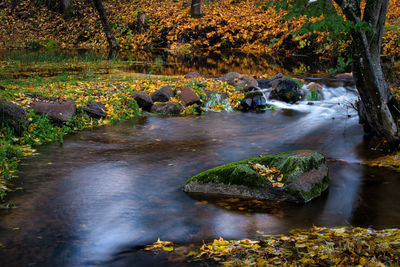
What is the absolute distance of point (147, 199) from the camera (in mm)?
6195

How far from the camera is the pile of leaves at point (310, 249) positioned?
12.2 ft

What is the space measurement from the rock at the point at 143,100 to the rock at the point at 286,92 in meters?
5.02

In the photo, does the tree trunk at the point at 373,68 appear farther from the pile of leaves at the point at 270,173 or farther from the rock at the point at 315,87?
the rock at the point at 315,87

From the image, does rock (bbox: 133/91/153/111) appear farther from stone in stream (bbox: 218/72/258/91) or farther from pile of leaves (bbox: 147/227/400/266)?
pile of leaves (bbox: 147/227/400/266)

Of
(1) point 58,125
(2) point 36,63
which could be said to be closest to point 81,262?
(1) point 58,125

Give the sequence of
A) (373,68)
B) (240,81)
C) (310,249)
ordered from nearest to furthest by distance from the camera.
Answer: (310,249) < (373,68) < (240,81)

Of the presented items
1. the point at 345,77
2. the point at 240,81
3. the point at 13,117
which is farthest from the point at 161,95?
the point at 345,77

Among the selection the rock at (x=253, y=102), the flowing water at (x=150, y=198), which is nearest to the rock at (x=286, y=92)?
the rock at (x=253, y=102)

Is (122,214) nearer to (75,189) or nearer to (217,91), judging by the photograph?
(75,189)

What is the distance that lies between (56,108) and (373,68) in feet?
23.4

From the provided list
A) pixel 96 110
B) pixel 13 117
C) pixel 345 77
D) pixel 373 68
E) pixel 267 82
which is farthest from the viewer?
pixel 345 77

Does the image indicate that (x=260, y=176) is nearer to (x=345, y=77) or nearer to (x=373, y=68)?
(x=373, y=68)

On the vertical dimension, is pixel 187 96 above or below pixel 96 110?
above

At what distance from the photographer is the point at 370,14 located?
7.21 m
